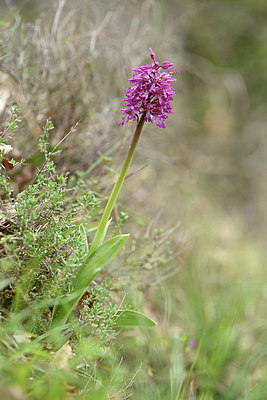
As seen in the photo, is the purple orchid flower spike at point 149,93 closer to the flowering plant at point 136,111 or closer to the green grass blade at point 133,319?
the flowering plant at point 136,111

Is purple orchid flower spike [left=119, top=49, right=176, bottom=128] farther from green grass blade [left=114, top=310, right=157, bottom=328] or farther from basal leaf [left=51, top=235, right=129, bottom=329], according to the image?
green grass blade [left=114, top=310, right=157, bottom=328]

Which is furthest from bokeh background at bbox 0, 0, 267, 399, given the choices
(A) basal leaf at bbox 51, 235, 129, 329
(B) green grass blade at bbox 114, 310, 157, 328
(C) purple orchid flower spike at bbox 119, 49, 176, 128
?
(C) purple orchid flower spike at bbox 119, 49, 176, 128

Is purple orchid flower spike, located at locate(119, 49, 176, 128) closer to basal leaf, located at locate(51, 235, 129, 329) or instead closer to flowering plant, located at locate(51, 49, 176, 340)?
flowering plant, located at locate(51, 49, 176, 340)

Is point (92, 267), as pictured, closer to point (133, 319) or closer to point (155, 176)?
point (133, 319)

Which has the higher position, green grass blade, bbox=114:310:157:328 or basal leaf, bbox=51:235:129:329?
basal leaf, bbox=51:235:129:329

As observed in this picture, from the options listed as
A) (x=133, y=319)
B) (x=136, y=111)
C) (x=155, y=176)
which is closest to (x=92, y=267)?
(x=133, y=319)

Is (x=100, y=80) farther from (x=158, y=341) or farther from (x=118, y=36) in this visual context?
(x=158, y=341)

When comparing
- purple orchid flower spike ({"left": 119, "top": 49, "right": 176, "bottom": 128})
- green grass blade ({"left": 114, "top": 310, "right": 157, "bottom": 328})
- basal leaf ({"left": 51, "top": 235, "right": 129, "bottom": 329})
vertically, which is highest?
purple orchid flower spike ({"left": 119, "top": 49, "right": 176, "bottom": 128})

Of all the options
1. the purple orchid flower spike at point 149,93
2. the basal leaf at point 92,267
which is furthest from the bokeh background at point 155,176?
the purple orchid flower spike at point 149,93

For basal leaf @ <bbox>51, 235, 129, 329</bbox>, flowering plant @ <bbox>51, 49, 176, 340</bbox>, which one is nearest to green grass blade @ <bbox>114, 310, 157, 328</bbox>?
flowering plant @ <bbox>51, 49, 176, 340</bbox>

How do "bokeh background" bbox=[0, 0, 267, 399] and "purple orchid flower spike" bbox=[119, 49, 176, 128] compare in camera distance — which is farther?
"bokeh background" bbox=[0, 0, 267, 399]
